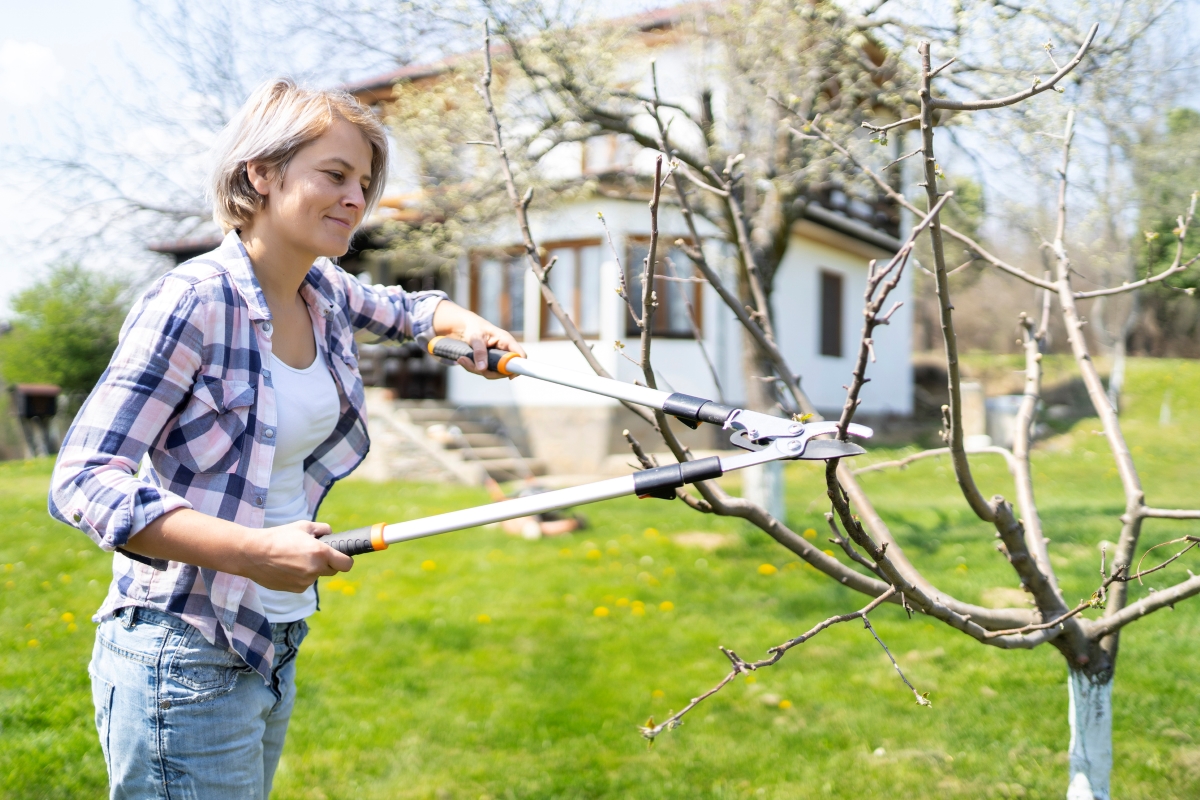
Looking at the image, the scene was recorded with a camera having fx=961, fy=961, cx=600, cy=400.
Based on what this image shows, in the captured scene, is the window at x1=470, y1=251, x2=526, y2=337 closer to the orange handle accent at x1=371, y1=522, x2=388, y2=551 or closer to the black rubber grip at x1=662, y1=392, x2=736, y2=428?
the black rubber grip at x1=662, y1=392, x2=736, y2=428

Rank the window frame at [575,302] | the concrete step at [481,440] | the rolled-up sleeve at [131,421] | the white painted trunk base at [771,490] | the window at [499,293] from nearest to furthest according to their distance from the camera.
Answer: the rolled-up sleeve at [131,421], the white painted trunk base at [771,490], the concrete step at [481,440], the window frame at [575,302], the window at [499,293]

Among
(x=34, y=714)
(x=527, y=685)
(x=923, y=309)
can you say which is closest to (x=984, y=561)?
(x=527, y=685)

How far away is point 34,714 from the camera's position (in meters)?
4.07

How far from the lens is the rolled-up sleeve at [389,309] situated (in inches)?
91.4

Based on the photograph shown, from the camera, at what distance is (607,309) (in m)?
13.9

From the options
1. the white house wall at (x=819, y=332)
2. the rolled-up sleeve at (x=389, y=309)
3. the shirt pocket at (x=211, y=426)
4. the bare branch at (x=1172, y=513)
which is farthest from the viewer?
the white house wall at (x=819, y=332)

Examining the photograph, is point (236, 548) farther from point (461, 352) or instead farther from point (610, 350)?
point (610, 350)

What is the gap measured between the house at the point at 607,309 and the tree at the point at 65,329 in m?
3.81

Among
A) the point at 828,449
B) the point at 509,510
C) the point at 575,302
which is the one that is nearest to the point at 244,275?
the point at 509,510

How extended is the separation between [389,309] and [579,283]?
1221 cm

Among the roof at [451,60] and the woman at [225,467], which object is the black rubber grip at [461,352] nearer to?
the woman at [225,467]

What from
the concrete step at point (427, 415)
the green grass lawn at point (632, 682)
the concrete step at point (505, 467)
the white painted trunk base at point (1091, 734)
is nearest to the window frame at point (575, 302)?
the concrete step at point (427, 415)

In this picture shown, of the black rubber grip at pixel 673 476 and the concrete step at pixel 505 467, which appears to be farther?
the concrete step at pixel 505 467

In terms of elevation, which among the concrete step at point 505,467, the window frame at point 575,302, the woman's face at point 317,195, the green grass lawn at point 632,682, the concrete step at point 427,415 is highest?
the window frame at point 575,302
